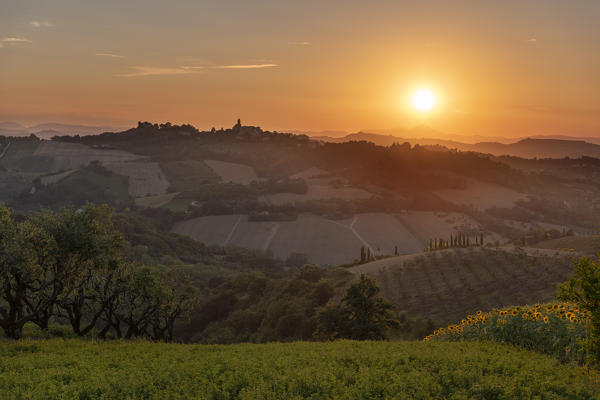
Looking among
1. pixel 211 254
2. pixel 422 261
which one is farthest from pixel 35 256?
pixel 211 254

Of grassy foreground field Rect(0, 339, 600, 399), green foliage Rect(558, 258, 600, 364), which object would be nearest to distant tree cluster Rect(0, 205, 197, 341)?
grassy foreground field Rect(0, 339, 600, 399)

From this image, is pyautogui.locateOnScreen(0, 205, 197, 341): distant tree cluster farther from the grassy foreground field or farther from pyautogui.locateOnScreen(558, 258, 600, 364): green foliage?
pyautogui.locateOnScreen(558, 258, 600, 364): green foliage

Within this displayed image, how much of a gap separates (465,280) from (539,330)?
236 feet

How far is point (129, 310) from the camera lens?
3347 centimetres

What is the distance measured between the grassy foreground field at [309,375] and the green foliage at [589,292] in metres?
1.72

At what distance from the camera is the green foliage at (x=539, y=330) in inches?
789

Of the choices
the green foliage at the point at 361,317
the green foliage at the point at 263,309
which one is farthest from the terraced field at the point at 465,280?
the green foliage at the point at 361,317

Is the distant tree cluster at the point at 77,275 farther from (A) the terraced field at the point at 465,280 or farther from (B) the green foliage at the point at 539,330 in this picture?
(A) the terraced field at the point at 465,280

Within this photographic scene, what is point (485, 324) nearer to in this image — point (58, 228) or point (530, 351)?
point (530, 351)

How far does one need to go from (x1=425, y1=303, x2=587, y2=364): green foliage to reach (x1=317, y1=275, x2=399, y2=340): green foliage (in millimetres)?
15423

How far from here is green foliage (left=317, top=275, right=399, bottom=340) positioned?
4050 centimetres

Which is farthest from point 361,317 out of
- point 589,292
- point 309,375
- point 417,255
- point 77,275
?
point 417,255

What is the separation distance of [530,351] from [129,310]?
27227 millimetres

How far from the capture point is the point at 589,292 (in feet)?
53.3
